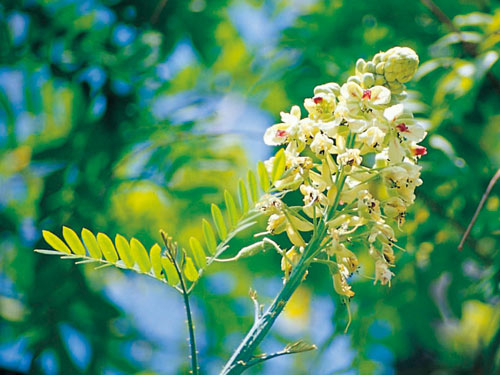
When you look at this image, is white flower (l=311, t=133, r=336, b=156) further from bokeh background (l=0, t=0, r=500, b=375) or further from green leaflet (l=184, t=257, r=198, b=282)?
bokeh background (l=0, t=0, r=500, b=375)

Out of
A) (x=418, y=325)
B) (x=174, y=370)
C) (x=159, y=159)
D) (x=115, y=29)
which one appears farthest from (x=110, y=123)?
(x=418, y=325)

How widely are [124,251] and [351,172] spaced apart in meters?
0.39

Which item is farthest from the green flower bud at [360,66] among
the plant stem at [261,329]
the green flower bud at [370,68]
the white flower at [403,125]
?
the plant stem at [261,329]

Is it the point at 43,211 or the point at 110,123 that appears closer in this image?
the point at 43,211

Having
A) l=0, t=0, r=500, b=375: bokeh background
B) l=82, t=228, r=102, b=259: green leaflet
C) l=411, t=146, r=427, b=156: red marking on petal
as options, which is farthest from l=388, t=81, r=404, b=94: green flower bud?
l=0, t=0, r=500, b=375: bokeh background

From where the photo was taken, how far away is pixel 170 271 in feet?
3.03

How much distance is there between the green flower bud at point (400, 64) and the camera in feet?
3.15

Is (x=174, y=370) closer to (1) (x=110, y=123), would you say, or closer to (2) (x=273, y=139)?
(1) (x=110, y=123)

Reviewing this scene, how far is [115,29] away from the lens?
7.94 feet

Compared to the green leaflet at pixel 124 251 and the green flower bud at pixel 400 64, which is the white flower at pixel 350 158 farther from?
the green leaflet at pixel 124 251

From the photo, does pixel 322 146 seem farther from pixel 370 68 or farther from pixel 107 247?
pixel 107 247

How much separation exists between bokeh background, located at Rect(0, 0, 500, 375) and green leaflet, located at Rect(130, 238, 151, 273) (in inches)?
45.0

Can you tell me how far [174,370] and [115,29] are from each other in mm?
1635

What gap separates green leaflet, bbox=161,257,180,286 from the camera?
3.01 feet
